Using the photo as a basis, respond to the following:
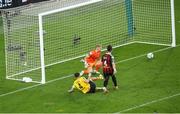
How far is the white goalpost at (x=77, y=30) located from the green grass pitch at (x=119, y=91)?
0.86m

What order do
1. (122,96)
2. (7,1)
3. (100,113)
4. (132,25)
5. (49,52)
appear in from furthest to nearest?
1. (7,1)
2. (132,25)
3. (49,52)
4. (122,96)
5. (100,113)

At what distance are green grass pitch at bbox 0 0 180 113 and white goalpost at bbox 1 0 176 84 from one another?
0.86 meters

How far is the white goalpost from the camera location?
2875 centimetres

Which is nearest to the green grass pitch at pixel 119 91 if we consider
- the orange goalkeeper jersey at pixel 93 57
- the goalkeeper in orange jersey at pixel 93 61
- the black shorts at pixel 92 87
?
the black shorts at pixel 92 87

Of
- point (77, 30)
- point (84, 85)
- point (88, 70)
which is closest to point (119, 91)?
point (84, 85)

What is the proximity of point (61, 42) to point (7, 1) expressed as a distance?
19.6ft

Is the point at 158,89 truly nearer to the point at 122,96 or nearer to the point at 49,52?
the point at 122,96

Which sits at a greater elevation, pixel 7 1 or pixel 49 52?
pixel 7 1

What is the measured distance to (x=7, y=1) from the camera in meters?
36.8

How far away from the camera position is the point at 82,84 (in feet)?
83.6

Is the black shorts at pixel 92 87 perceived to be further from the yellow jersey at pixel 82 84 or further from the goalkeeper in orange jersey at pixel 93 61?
the goalkeeper in orange jersey at pixel 93 61

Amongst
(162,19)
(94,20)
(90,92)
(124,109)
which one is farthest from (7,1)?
(124,109)

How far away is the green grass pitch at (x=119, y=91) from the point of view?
24.0 m

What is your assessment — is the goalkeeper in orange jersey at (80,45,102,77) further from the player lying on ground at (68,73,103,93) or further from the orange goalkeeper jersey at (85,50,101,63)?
the player lying on ground at (68,73,103,93)
